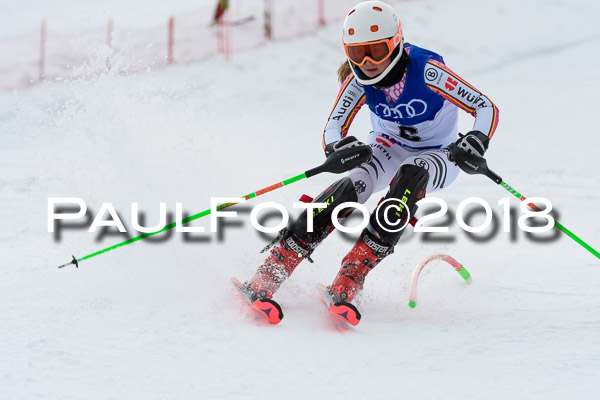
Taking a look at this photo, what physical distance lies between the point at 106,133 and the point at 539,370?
307cm

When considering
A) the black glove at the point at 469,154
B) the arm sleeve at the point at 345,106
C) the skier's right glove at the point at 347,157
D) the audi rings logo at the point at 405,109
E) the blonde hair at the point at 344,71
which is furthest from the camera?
the blonde hair at the point at 344,71

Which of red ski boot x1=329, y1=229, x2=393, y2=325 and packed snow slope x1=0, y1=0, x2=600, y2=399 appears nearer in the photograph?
packed snow slope x1=0, y1=0, x2=600, y2=399

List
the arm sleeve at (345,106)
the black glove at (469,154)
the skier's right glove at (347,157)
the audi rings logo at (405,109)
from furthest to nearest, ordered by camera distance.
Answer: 1. the arm sleeve at (345,106)
2. the audi rings logo at (405,109)
3. the skier's right glove at (347,157)
4. the black glove at (469,154)

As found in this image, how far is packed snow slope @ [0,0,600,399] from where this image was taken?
100 inches

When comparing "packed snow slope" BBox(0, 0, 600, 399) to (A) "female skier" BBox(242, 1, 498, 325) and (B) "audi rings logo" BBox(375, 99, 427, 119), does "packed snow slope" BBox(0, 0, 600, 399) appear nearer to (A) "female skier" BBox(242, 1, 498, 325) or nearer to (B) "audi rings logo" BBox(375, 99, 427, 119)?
(A) "female skier" BBox(242, 1, 498, 325)

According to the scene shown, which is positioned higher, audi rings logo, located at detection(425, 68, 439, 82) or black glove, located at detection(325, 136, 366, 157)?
audi rings logo, located at detection(425, 68, 439, 82)

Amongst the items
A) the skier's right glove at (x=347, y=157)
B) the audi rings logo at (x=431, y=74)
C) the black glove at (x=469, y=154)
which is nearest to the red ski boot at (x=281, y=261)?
the skier's right glove at (x=347, y=157)

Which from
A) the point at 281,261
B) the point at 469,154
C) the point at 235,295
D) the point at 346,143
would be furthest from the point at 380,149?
the point at 235,295

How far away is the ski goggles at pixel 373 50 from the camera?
131 inches

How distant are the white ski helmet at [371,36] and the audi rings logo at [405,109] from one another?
0.69ft

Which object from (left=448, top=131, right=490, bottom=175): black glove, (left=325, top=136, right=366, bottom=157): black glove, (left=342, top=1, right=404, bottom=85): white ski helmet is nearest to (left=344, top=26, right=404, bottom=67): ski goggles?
(left=342, top=1, right=404, bottom=85): white ski helmet

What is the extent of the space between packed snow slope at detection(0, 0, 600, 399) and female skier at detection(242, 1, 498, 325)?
210 millimetres

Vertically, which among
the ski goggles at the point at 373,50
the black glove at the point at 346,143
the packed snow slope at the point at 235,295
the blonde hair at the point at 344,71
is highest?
the ski goggles at the point at 373,50

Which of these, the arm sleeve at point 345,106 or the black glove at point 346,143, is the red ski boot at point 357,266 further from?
the arm sleeve at point 345,106
